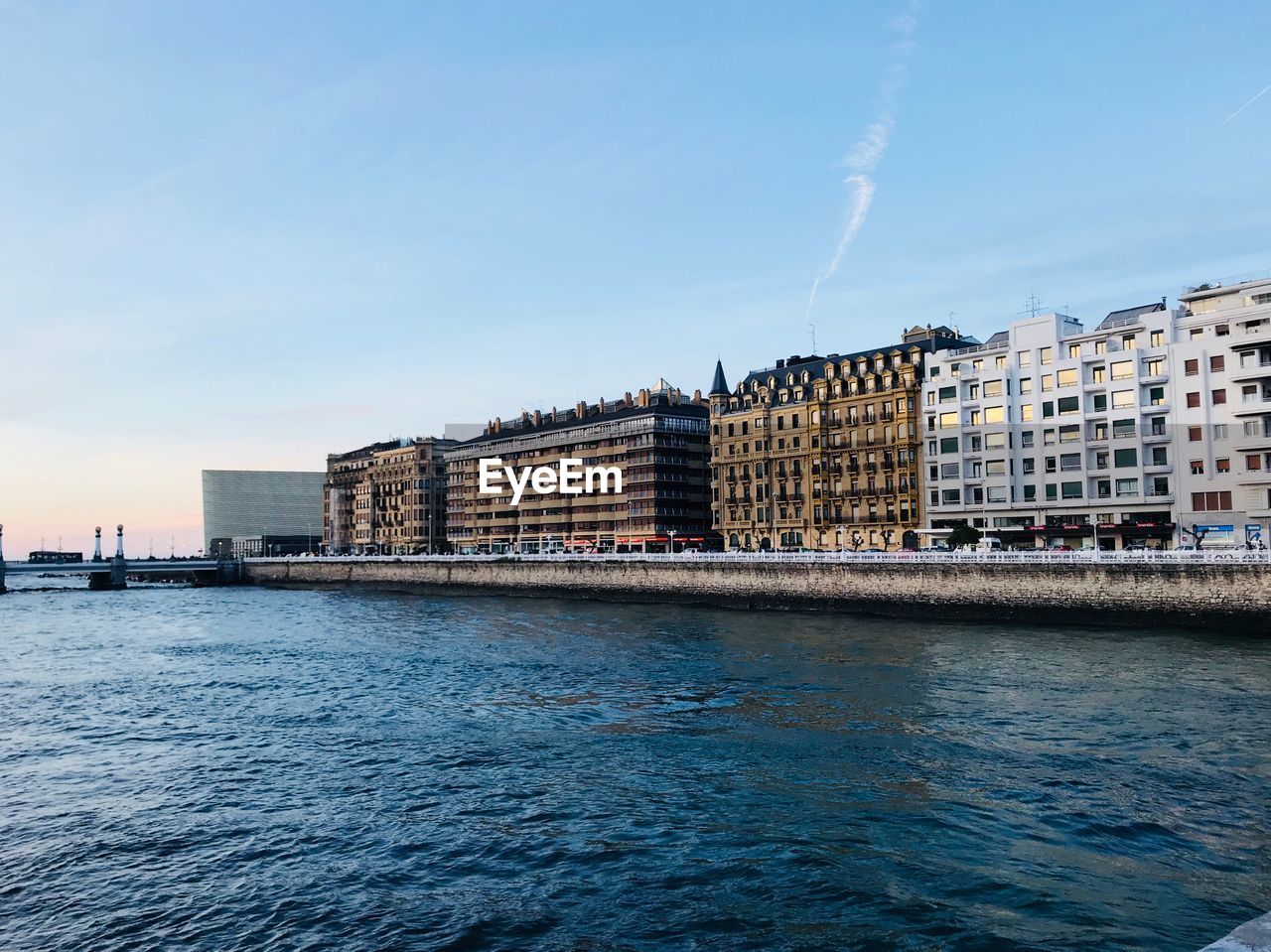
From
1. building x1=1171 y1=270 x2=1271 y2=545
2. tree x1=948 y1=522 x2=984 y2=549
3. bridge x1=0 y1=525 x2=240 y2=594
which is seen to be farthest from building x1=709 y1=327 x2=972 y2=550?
bridge x1=0 y1=525 x2=240 y2=594

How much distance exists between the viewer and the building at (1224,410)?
8775cm

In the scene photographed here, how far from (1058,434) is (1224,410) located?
54.4 ft

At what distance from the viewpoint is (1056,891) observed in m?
18.2

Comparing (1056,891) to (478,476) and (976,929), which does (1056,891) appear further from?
(478,476)

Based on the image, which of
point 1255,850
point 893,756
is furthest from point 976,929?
point 893,756

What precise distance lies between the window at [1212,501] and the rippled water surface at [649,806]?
152 ft

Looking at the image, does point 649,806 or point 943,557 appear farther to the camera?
point 943,557

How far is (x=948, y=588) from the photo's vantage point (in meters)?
77.8

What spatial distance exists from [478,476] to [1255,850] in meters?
180

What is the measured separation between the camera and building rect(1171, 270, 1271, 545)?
87.8 m

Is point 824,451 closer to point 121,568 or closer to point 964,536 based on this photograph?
point 964,536

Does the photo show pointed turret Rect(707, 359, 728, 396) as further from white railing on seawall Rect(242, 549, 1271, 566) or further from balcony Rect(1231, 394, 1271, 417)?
balcony Rect(1231, 394, 1271, 417)

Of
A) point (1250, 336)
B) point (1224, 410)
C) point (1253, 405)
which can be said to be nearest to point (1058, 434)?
point (1224, 410)

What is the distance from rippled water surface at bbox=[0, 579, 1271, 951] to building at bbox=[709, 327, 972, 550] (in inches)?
2815
